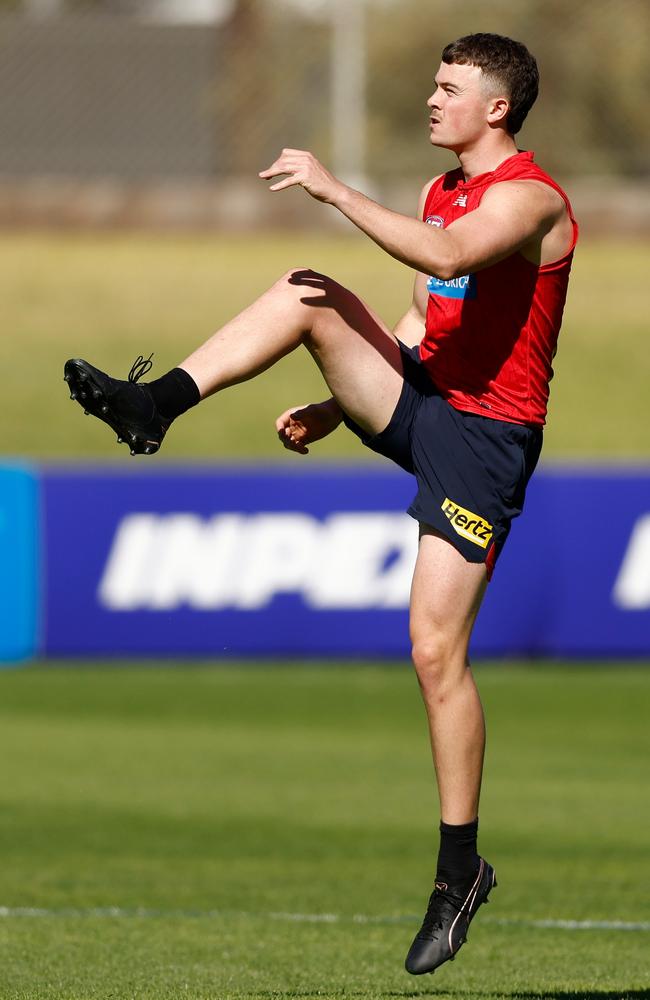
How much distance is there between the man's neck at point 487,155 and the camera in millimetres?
6461

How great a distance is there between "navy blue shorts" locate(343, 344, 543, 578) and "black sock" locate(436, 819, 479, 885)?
86 centimetres

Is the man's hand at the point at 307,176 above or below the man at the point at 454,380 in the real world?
above

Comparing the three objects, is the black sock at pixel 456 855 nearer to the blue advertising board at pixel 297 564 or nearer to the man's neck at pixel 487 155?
the man's neck at pixel 487 155

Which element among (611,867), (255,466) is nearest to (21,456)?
(255,466)

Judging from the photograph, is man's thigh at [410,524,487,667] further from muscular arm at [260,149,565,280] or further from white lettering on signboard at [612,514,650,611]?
white lettering on signboard at [612,514,650,611]

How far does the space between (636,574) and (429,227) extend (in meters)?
11.5

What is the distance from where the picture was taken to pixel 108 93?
92.3 ft

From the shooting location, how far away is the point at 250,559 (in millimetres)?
16797

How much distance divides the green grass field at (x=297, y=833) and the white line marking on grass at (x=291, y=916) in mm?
23

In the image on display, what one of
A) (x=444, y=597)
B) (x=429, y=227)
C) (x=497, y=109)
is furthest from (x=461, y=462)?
(x=497, y=109)

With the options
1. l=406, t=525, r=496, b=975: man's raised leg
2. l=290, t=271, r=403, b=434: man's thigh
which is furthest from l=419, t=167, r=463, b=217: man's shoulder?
l=406, t=525, r=496, b=975: man's raised leg

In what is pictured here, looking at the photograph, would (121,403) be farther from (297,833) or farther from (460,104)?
(297,833)

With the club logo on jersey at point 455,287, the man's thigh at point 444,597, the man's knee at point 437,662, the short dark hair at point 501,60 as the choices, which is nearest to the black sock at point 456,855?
the man's knee at point 437,662

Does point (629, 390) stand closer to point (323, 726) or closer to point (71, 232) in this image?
point (71, 232)
